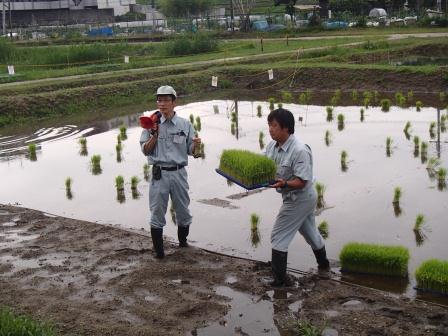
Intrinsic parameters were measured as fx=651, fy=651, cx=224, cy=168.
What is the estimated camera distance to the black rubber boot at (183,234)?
7.35 meters

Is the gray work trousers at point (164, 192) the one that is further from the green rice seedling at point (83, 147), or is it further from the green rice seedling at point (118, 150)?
the green rice seedling at point (83, 147)

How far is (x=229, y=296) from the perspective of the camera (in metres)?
6.00

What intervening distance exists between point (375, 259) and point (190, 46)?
26.2m

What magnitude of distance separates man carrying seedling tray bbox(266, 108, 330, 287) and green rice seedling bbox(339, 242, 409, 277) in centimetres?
53

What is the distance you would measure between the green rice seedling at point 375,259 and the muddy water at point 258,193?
0.82ft

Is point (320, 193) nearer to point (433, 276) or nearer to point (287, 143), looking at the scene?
point (287, 143)

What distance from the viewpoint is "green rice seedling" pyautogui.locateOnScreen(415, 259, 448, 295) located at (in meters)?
5.78

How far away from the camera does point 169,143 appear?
22.9ft

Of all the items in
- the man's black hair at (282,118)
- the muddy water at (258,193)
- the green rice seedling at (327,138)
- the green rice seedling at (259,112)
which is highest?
the man's black hair at (282,118)

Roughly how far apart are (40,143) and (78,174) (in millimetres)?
3513

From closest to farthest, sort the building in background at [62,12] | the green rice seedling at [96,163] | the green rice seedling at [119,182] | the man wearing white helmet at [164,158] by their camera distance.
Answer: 1. the man wearing white helmet at [164,158]
2. the green rice seedling at [119,182]
3. the green rice seedling at [96,163]
4. the building in background at [62,12]

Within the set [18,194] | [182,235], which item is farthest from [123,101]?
[182,235]

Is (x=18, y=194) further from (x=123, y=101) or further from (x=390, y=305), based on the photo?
(x=123, y=101)

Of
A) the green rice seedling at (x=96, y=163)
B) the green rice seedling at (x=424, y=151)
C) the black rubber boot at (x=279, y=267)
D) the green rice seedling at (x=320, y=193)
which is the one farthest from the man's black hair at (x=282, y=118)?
Result: the green rice seedling at (x=96, y=163)
